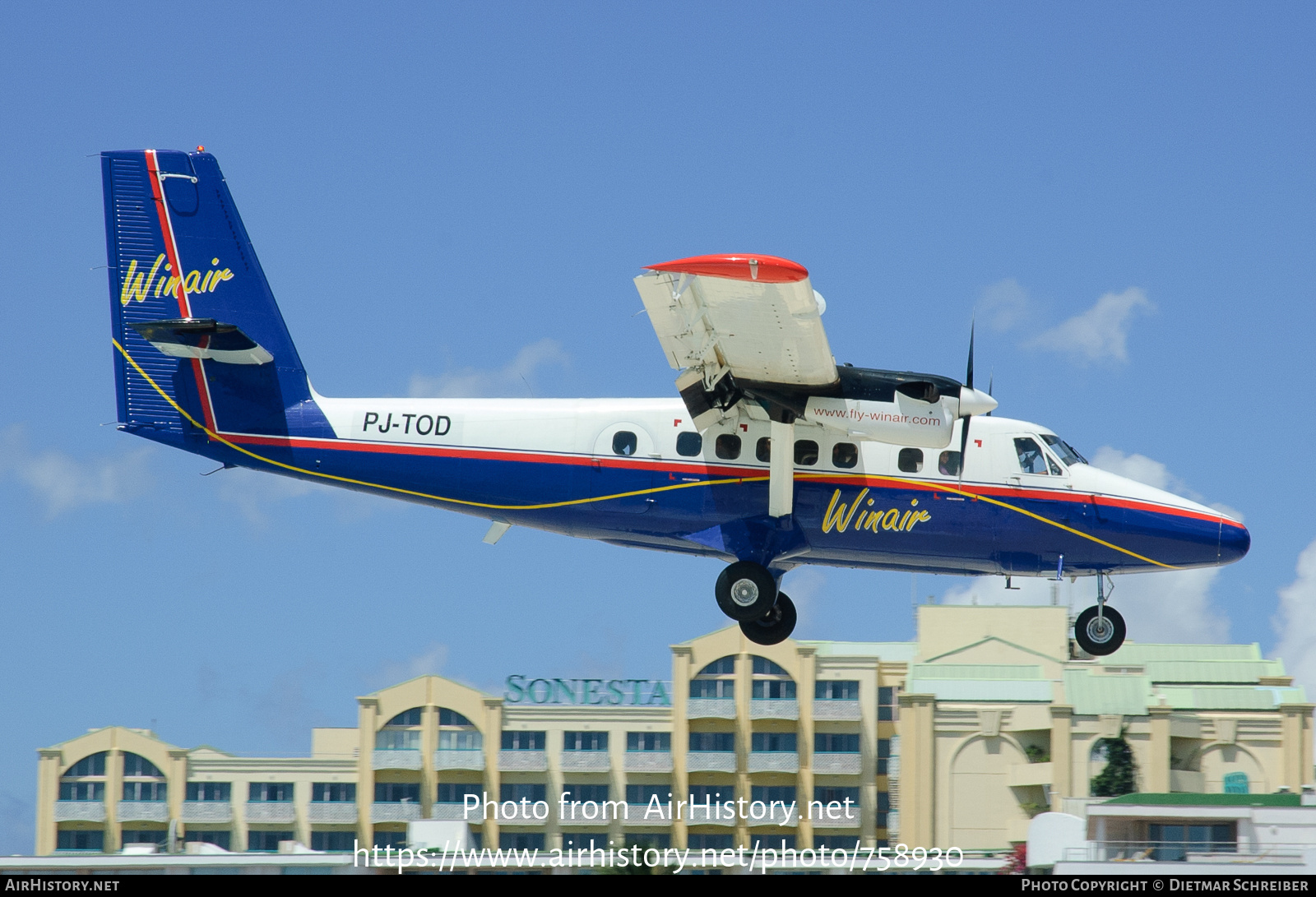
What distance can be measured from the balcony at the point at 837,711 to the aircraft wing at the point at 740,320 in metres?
29.2

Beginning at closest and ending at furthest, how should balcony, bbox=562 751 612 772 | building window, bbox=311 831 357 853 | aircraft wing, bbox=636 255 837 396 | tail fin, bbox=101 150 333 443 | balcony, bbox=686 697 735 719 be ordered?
aircraft wing, bbox=636 255 837 396
tail fin, bbox=101 150 333 443
building window, bbox=311 831 357 853
balcony, bbox=562 751 612 772
balcony, bbox=686 697 735 719

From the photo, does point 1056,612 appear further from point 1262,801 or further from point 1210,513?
point 1210,513

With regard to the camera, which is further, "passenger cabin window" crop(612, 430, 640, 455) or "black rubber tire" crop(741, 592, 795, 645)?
"black rubber tire" crop(741, 592, 795, 645)

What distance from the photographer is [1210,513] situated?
21109 millimetres

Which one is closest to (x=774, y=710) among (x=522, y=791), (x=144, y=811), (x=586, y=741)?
(x=586, y=741)

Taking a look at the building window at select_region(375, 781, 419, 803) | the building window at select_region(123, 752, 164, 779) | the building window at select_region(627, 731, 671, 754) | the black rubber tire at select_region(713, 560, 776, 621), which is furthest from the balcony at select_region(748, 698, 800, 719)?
the black rubber tire at select_region(713, 560, 776, 621)

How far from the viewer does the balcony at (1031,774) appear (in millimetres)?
43125

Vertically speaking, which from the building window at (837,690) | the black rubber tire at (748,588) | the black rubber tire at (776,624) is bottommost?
the building window at (837,690)

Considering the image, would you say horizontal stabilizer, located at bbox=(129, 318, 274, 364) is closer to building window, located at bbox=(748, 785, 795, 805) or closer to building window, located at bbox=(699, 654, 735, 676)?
building window, located at bbox=(699, 654, 735, 676)

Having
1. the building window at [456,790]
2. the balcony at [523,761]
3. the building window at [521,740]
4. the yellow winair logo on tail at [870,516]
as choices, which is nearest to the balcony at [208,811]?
the building window at [456,790]

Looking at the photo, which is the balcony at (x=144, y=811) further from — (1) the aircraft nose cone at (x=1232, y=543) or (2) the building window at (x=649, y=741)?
(1) the aircraft nose cone at (x=1232, y=543)

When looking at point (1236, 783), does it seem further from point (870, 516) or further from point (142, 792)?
point (142, 792)

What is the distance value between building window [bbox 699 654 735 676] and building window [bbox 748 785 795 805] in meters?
3.51

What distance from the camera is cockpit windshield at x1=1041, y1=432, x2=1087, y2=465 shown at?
21000mm
